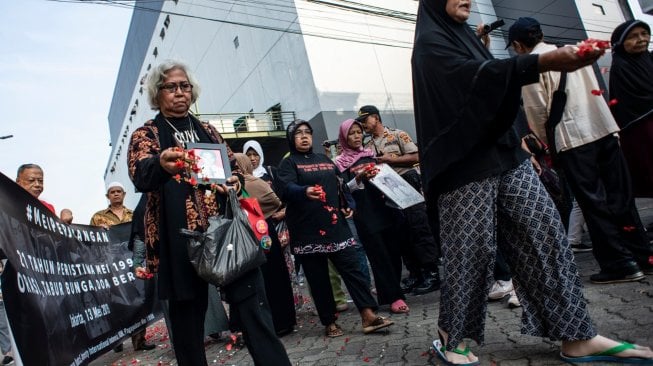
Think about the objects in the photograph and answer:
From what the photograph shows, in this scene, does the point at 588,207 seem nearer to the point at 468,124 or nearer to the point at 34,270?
the point at 468,124

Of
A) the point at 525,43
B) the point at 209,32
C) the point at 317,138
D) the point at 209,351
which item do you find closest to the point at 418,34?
the point at 525,43

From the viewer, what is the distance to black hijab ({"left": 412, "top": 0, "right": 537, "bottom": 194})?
1911 mm

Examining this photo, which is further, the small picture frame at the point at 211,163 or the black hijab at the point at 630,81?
the black hijab at the point at 630,81

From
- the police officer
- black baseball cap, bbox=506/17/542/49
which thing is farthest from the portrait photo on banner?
black baseball cap, bbox=506/17/542/49

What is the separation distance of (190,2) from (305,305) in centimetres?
2084

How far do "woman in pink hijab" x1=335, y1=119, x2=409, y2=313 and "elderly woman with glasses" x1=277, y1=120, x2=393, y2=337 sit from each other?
265mm

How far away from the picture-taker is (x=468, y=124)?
2016mm

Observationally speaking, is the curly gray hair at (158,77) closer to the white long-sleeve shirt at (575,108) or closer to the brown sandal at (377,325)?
the brown sandal at (377,325)

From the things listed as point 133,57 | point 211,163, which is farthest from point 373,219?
point 133,57

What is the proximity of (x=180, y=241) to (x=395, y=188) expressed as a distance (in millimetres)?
2213

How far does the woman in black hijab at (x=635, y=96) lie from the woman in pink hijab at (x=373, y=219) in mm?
2007

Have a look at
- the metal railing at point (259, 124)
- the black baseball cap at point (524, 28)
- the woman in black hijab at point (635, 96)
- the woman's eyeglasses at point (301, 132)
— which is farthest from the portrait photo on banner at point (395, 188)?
the metal railing at point (259, 124)

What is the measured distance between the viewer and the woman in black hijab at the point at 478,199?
2.00 meters

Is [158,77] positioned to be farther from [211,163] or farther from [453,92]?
[453,92]
